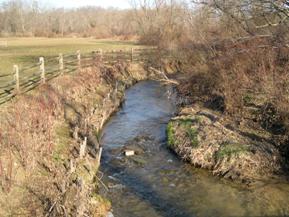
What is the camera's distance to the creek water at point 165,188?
452 inches

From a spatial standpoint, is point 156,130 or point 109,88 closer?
point 156,130

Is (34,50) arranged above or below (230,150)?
below

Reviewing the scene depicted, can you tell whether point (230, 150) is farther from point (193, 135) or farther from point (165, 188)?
point (165, 188)

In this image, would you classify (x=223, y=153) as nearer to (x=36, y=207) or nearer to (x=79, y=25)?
(x=36, y=207)

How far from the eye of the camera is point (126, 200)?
39.4 ft

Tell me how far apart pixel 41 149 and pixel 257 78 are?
997 centimetres

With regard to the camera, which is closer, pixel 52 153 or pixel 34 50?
pixel 52 153

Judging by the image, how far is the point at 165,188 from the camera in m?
12.9

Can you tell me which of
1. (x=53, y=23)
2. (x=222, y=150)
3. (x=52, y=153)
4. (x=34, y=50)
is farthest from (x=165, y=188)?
(x=53, y=23)

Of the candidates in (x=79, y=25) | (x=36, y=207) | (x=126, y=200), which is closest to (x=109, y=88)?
(x=126, y=200)

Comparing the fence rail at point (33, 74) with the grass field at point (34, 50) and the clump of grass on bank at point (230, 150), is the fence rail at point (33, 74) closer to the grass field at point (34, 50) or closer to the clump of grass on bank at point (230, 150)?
the grass field at point (34, 50)

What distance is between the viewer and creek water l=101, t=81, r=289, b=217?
37.6 feet

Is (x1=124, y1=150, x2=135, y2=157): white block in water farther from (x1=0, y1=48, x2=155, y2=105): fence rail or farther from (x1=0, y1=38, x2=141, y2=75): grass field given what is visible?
(x1=0, y1=38, x2=141, y2=75): grass field

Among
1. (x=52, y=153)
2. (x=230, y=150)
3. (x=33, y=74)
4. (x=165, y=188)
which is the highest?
(x=33, y=74)
